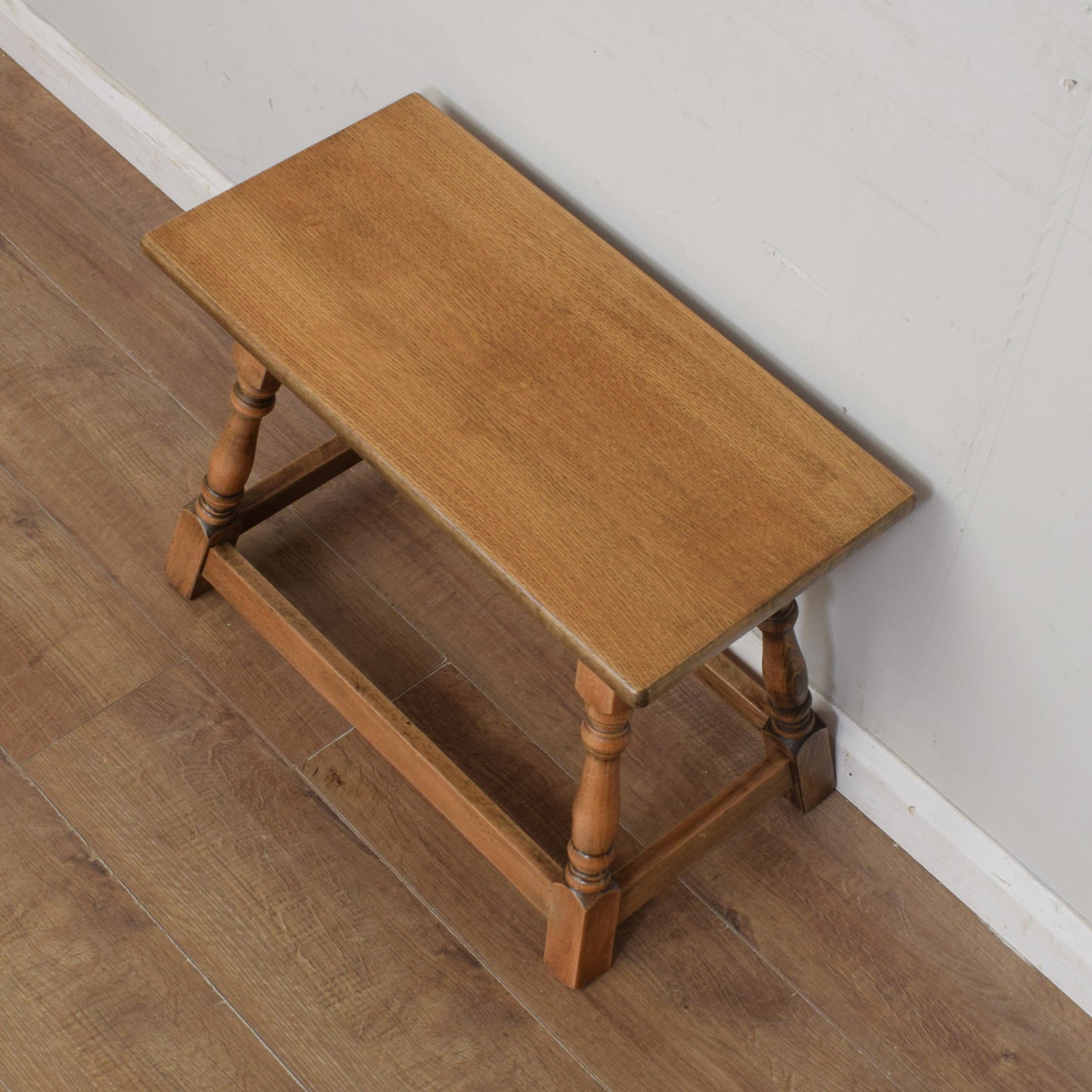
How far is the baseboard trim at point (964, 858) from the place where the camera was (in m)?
1.57

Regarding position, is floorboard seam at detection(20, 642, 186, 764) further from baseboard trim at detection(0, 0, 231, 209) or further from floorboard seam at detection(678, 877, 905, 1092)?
baseboard trim at detection(0, 0, 231, 209)

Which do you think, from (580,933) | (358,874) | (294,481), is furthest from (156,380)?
(580,933)

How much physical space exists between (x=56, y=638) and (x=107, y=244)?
29.2 inches

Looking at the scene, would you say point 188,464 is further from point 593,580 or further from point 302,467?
point 593,580

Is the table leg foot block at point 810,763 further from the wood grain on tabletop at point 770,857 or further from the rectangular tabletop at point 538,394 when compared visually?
the rectangular tabletop at point 538,394

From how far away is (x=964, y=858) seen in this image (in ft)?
5.36

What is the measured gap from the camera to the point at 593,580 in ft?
4.21

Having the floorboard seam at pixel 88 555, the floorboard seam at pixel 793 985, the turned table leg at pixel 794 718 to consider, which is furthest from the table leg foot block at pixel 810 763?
the floorboard seam at pixel 88 555

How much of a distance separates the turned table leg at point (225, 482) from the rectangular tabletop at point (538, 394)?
17 centimetres

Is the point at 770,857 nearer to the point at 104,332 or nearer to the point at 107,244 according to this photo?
the point at 104,332

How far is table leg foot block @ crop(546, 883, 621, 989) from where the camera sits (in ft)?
4.90

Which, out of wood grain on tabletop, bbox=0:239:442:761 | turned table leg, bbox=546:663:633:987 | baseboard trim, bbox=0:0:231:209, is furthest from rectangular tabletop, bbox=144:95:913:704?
baseboard trim, bbox=0:0:231:209

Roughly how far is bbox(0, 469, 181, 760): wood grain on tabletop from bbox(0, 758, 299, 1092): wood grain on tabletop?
15 centimetres

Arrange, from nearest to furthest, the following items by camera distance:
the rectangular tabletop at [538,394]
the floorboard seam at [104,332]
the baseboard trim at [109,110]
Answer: the rectangular tabletop at [538,394] → the floorboard seam at [104,332] → the baseboard trim at [109,110]
